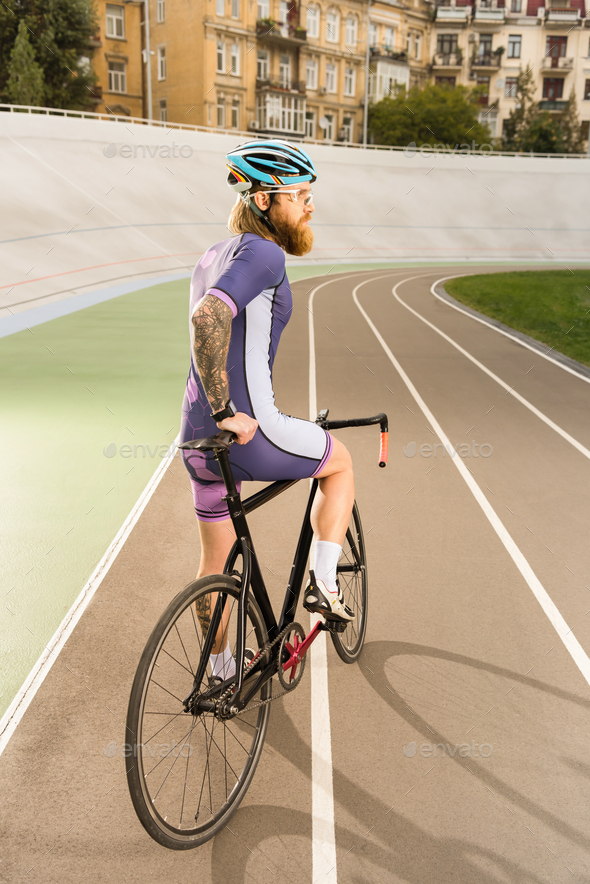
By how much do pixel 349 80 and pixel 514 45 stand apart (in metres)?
19.8

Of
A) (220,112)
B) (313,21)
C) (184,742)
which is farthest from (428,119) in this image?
(184,742)

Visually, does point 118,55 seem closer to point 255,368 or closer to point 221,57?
point 221,57

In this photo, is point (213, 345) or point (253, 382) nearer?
point (213, 345)

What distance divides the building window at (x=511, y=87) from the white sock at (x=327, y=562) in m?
71.2

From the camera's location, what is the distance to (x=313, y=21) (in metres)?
54.0

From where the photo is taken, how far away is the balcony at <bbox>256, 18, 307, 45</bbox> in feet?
162

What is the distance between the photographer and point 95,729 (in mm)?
3162

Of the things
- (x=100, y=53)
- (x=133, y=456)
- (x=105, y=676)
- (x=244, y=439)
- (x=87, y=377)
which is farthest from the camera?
(x=100, y=53)

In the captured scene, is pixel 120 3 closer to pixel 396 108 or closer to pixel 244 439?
pixel 396 108

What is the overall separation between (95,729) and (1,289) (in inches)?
594

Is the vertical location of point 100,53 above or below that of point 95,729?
above

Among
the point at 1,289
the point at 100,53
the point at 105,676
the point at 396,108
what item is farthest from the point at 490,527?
the point at 396,108

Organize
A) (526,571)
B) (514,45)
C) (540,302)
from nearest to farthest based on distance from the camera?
(526,571)
(540,302)
(514,45)

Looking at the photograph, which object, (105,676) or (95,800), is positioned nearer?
(95,800)
